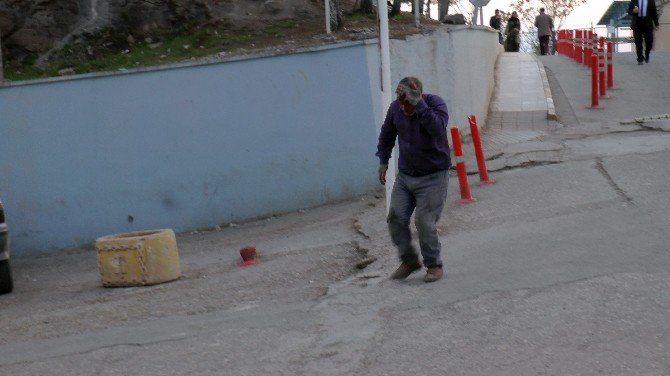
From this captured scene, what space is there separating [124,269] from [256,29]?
7.22m

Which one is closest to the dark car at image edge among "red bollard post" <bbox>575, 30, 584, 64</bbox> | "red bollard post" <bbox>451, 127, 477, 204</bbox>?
"red bollard post" <bbox>451, 127, 477, 204</bbox>

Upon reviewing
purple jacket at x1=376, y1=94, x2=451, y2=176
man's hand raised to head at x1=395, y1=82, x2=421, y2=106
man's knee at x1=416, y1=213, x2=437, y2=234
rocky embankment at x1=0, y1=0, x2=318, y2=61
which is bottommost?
man's knee at x1=416, y1=213, x2=437, y2=234

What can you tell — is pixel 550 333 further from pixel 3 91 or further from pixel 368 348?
pixel 3 91

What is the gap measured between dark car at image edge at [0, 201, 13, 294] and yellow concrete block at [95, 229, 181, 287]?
3.22 feet

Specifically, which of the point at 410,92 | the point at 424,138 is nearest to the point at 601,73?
the point at 424,138

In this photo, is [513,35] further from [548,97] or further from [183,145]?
[183,145]

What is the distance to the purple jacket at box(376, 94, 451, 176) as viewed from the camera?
8172 millimetres

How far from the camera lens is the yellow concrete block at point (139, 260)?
10234 mm

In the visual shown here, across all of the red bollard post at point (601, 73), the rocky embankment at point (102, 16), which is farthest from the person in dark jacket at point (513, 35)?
the rocky embankment at point (102, 16)

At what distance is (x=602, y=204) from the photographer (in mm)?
10859

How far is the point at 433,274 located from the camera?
842 cm

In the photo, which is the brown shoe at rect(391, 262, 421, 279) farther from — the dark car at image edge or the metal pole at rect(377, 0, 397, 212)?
the dark car at image edge

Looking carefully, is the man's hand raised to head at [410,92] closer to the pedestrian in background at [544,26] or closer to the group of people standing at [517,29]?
the group of people standing at [517,29]

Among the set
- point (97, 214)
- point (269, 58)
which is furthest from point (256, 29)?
point (97, 214)
